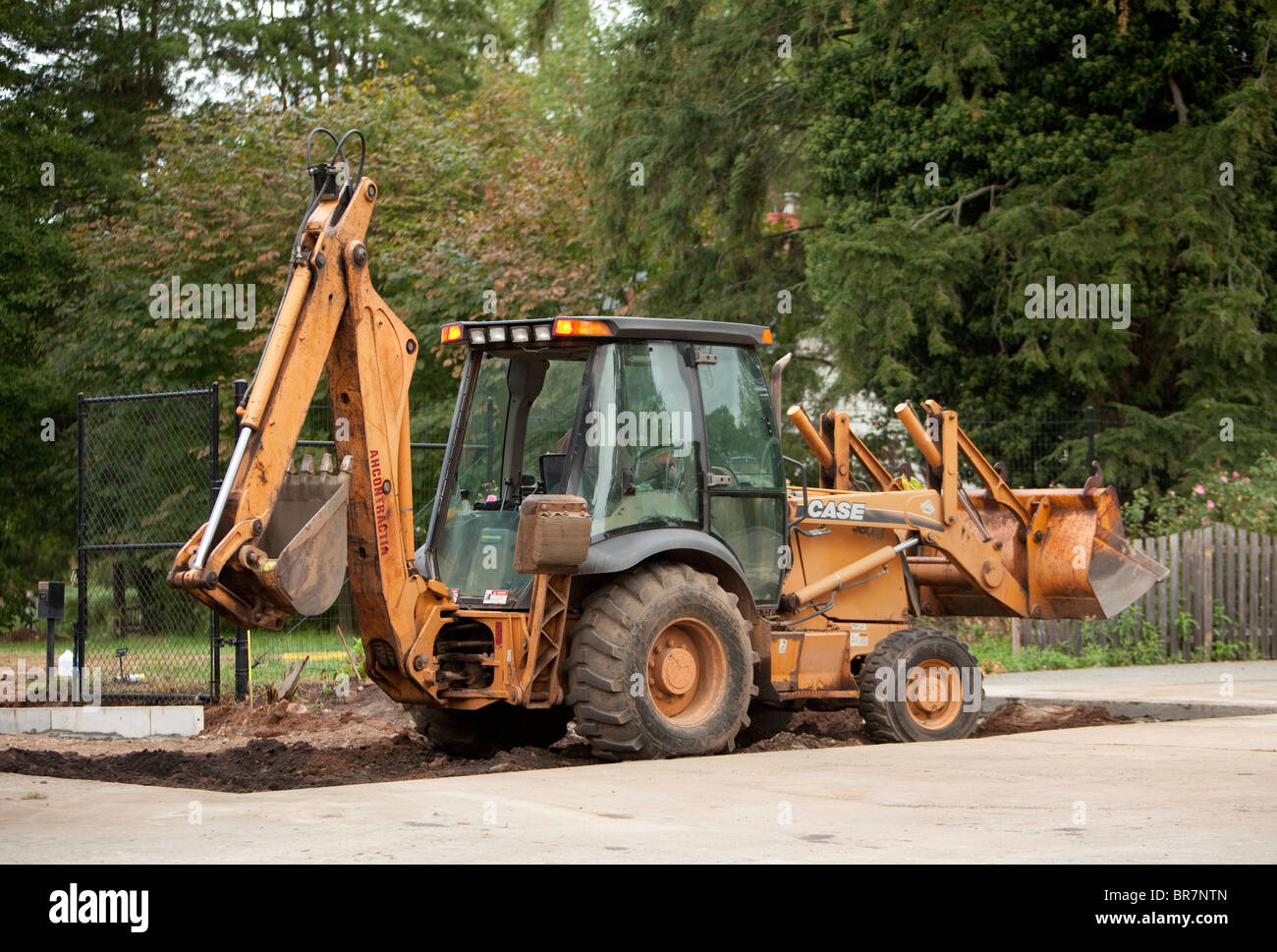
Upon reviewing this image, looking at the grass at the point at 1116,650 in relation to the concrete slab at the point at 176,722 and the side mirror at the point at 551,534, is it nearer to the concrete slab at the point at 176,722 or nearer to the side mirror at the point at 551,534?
the concrete slab at the point at 176,722

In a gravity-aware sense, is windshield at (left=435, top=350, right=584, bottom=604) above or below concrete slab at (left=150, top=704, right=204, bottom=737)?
above

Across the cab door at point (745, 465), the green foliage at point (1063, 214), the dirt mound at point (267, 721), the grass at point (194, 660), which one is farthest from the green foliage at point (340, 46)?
the cab door at point (745, 465)

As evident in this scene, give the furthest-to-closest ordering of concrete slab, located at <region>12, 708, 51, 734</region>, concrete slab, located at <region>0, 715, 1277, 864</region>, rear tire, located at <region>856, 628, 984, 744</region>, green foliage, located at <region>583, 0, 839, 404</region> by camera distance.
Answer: green foliage, located at <region>583, 0, 839, 404</region> → concrete slab, located at <region>12, 708, 51, 734</region> → rear tire, located at <region>856, 628, 984, 744</region> → concrete slab, located at <region>0, 715, 1277, 864</region>

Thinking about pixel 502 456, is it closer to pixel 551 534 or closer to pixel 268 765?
→ pixel 551 534

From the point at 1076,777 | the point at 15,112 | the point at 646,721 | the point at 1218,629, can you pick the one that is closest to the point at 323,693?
the point at 646,721

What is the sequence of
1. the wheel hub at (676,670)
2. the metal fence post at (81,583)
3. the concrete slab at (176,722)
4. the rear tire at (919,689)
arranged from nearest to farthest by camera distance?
A: the wheel hub at (676,670) < the rear tire at (919,689) < the concrete slab at (176,722) < the metal fence post at (81,583)

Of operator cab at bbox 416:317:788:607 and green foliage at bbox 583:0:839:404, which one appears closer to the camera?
operator cab at bbox 416:317:788:607

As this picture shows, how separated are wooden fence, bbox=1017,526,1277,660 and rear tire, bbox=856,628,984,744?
23.9 ft

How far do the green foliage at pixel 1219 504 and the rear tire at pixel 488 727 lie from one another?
11.1m

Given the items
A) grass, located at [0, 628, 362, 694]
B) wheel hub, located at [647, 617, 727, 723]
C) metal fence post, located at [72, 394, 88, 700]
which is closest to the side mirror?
wheel hub, located at [647, 617, 727, 723]

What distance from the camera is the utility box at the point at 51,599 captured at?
13852mm

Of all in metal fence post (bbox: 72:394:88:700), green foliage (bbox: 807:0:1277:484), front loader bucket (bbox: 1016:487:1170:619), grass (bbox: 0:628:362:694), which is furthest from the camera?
green foliage (bbox: 807:0:1277:484)

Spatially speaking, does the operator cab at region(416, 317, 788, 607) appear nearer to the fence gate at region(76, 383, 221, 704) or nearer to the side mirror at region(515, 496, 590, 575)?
the side mirror at region(515, 496, 590, 575)

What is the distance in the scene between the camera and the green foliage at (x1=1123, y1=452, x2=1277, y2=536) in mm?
19547
